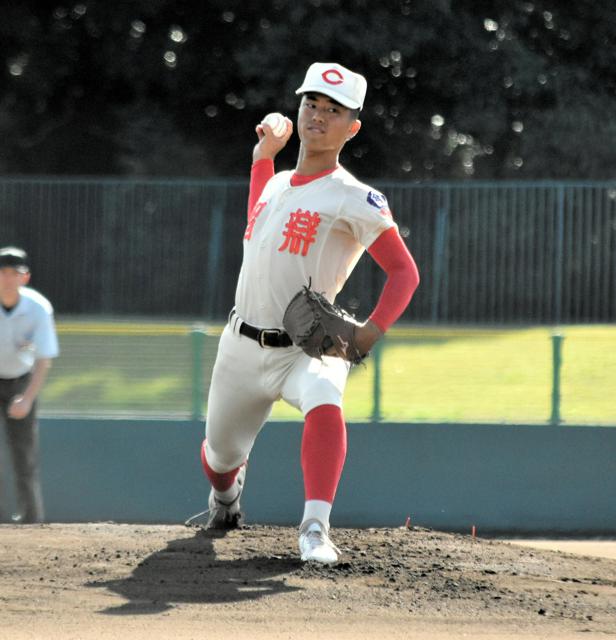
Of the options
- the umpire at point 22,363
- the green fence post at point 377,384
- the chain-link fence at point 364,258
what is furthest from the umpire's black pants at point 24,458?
the chain-link fence at point 364,258

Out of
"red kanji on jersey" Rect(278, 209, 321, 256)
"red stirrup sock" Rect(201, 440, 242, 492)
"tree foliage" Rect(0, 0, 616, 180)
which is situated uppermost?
"tree foliage" Rect(0, 0, 616, 180)

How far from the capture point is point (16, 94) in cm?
2548

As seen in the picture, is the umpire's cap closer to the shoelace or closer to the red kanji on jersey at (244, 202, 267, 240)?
the red kanji on jersey at (244, 202, 267, 240)

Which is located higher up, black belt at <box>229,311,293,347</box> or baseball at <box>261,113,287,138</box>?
baseball at <box>261,113,287,138</box>

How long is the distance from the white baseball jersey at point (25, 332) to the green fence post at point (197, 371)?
1761mm

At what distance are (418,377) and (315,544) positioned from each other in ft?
16.9

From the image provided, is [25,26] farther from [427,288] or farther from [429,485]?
[429,485]

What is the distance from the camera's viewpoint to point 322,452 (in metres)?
5.95

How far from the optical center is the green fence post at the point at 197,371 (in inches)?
436

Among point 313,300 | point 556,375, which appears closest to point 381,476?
point 556,375

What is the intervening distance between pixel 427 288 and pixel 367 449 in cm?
856

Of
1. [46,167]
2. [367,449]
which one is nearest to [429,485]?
[367,449]

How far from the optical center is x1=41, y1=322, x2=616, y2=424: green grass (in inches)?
433

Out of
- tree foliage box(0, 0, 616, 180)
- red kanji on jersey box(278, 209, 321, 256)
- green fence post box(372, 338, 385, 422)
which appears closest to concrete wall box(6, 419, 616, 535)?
green fence post box(372, 338, 385, 422)
